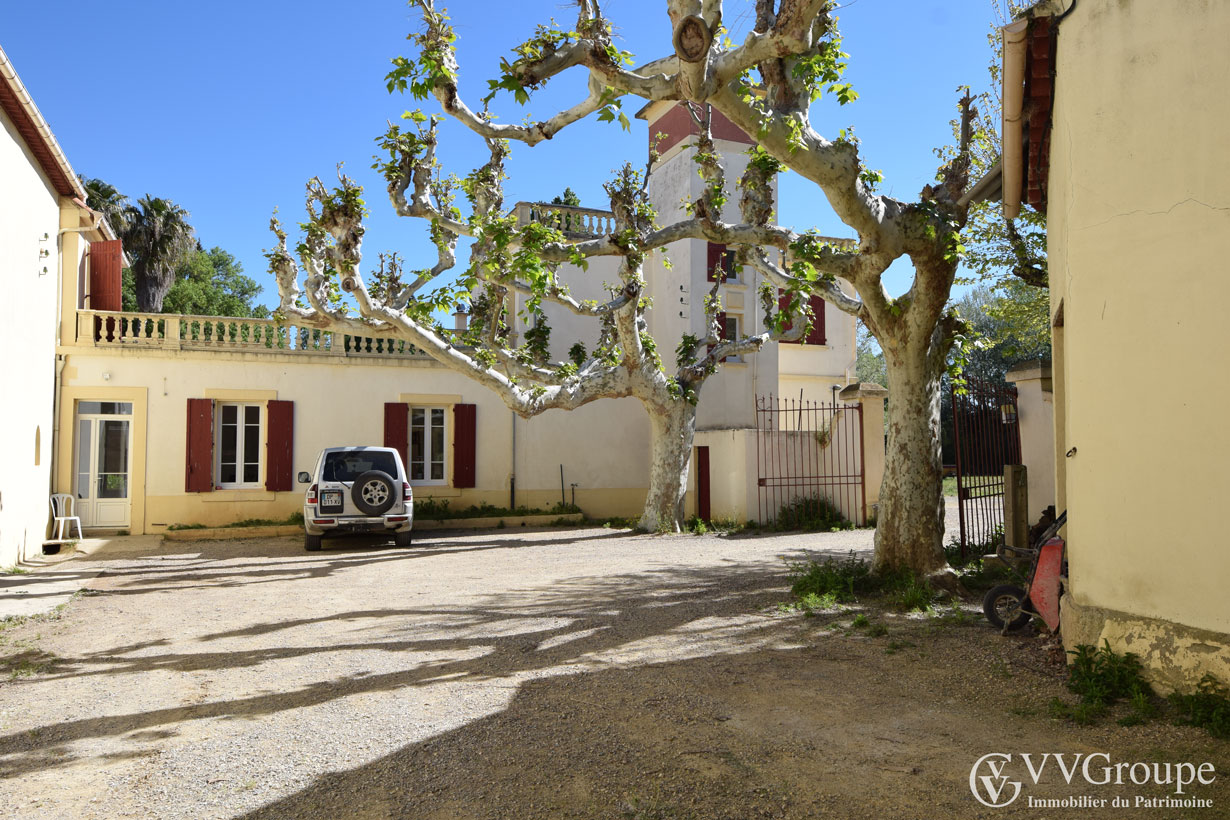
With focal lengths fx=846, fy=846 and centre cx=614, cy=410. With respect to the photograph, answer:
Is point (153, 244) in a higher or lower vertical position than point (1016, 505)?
higher

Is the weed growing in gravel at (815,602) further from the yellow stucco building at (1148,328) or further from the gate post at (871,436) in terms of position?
the gate post at (871,436)

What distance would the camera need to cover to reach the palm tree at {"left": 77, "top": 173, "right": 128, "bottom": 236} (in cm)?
2373

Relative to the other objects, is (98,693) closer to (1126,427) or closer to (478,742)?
(478,742)

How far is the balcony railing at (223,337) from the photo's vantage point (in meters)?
15.0

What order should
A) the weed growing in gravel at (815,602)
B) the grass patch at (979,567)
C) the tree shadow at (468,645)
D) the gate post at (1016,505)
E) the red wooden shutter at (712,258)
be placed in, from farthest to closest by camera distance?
1. the red wooden shutter at (712,258)
2. the gate post at (1016,505)
3. the grass patch at (979,567)
4. the weed growing in gravel at (815,602)
5. the tree shadow at (468,645)

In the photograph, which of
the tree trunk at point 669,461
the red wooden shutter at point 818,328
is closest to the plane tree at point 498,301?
the tree trunk at point 669,461

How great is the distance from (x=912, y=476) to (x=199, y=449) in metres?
12.8

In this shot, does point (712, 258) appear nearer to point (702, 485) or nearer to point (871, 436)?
point (702, 485)

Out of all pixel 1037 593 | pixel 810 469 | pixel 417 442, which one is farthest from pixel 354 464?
pixel 1037 593

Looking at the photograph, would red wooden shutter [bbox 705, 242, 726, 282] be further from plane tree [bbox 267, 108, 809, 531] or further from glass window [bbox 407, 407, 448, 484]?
glass window [bbox 407, 407, 448, 484]

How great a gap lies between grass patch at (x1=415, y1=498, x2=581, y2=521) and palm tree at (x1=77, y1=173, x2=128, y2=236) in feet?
47.0

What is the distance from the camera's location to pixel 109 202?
24125 millimetres

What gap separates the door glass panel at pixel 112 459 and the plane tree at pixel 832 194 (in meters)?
10.4

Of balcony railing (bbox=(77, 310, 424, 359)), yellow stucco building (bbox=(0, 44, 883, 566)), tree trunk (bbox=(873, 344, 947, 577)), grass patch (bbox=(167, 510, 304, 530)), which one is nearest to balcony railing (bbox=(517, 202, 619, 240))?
yellow stucco building (bbox=(0, 44, 883, 566))
